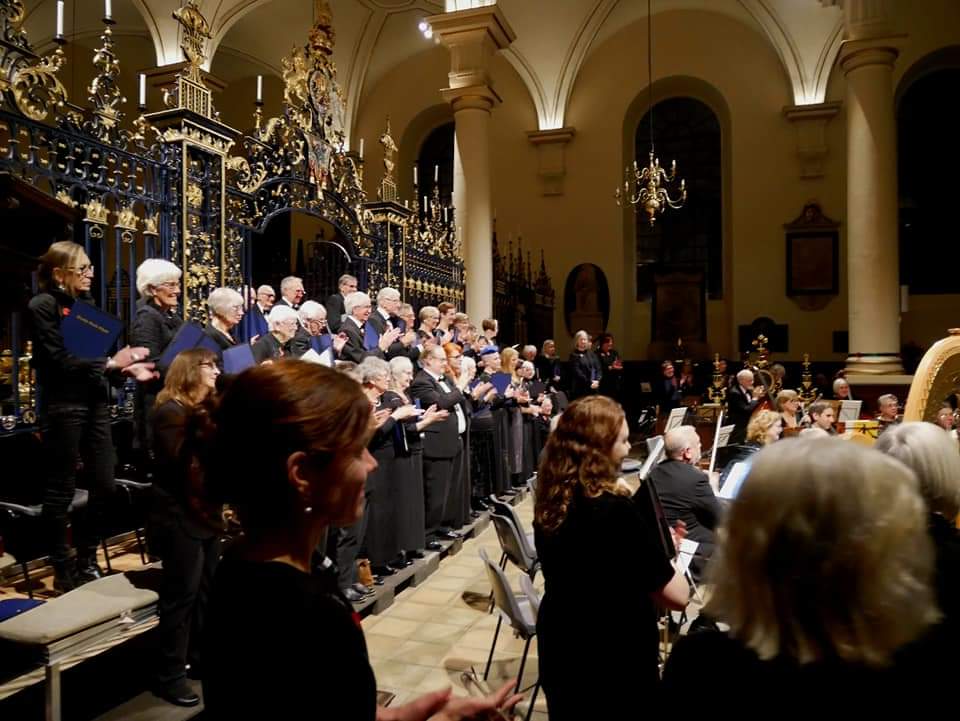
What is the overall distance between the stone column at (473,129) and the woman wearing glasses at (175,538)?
27.9ft

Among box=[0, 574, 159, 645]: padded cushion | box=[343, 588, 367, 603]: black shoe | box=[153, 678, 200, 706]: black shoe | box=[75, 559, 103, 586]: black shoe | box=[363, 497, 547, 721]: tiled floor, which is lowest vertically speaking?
box=[363, 497, 547, 721]: tiled floor

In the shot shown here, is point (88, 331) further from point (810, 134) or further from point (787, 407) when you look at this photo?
point (810, 134)

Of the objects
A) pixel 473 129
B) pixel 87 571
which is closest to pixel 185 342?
pixel 87 571

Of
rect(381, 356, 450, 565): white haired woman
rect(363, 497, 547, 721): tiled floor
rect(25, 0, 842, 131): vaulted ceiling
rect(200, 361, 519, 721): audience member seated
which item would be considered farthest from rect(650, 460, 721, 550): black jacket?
rect(25, 0, 842, 131): vaulted ceiling

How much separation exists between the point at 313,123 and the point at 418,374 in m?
3.15

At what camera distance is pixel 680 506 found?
4496 millimetres

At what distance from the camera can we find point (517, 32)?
16.5 meters

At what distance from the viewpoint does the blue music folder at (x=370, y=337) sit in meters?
7.33

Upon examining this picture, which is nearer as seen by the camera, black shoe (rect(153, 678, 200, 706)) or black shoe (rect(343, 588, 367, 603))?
black shoe (rect(153, 678, 200, 706))

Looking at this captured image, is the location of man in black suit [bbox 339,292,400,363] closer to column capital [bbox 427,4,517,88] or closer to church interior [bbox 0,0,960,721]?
church interior [bbox 0,0,960,721]

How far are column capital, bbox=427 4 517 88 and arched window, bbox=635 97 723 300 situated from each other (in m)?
7.09

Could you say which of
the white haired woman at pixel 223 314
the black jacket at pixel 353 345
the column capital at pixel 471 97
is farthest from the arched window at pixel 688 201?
the white haired woman at pixel 223 314

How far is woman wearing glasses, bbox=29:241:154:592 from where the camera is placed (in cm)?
409

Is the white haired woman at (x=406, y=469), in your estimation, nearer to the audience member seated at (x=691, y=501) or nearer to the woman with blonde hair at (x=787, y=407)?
the audience member seated at (x=691, y=501)
